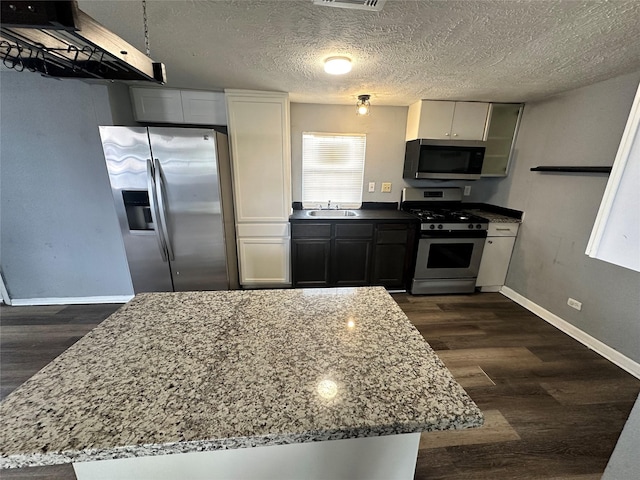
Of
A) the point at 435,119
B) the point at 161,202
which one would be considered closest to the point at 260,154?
the point at 161,202

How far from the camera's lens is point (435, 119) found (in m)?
2.93

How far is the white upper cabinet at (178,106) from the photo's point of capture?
8.73ft

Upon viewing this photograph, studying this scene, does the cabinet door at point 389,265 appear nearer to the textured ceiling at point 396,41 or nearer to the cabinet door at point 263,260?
the cabinet door at point 263,260

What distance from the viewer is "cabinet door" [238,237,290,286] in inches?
121

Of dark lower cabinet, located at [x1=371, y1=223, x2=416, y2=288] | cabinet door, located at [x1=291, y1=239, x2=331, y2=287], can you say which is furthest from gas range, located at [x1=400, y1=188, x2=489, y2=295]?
cabinet door, located at [x1=291, y1=239, x2=331, y2=287]

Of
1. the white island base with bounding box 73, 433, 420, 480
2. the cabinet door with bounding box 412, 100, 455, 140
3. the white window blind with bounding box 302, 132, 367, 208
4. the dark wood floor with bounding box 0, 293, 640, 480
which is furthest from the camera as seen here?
the white window blind with bounding box 302, 132, 367, 208

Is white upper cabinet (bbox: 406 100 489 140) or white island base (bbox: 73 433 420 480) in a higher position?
white upper cabinet (bbox: 406 100 489 140)

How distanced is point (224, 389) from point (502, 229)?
346 cm

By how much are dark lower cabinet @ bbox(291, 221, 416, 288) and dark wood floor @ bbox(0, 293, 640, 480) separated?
43 centimetres

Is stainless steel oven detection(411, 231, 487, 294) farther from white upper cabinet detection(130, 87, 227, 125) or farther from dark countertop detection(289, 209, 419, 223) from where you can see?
white upper cabinet detection(130, 87, 227, 125)

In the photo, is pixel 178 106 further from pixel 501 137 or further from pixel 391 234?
pixel 501 137

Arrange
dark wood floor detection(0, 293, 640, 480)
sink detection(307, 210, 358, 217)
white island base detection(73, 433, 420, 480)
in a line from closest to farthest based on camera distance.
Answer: white island base detection(73, 433, 420, 480) < dark wood floor detection(0, 293, 640, 480) < sink detection(307, 210, 358, 217)

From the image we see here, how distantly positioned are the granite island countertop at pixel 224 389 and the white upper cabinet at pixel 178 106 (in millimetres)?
2462

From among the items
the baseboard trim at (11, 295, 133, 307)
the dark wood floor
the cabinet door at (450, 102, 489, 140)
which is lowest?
the dark wood floor
